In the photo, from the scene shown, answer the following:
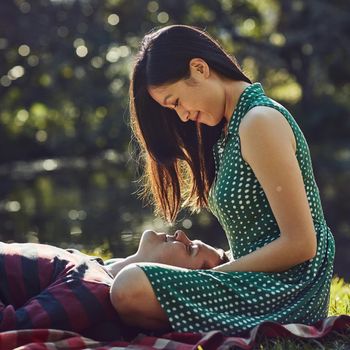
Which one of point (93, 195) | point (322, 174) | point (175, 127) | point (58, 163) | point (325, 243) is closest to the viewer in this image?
point (325, 243)

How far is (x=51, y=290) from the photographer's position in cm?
332

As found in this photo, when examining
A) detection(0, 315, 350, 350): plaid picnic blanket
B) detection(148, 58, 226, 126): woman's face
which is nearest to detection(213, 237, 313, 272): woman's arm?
detection(0, 315, 350, 350): plaid picnic blanket

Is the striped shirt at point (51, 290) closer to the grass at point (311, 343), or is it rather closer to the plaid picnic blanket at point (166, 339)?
the plaid picnic blanket at point (166, 339)

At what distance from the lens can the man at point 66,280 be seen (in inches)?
127

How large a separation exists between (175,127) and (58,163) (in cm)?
1911

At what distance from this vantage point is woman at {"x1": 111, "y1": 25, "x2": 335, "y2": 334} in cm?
321

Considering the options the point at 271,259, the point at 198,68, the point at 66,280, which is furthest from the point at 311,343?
the point at 198,68

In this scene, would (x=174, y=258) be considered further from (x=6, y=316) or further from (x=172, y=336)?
(x=6, y=316)

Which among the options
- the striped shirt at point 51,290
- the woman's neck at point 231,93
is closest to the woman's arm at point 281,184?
the woman's neck at point 231,93

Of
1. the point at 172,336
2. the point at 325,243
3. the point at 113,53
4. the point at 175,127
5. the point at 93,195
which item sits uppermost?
the point at 175,127

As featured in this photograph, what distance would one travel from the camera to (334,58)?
17.8 m

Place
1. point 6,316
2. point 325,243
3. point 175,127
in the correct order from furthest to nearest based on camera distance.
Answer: point 175,127, point 325,243, point 6,316

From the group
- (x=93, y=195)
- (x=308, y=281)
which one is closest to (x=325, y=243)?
(x=308, y=281)

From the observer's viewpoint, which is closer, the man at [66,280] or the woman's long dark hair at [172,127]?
the man at [66,280]
